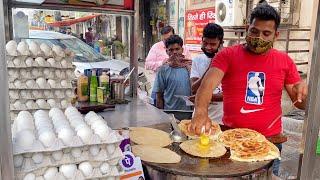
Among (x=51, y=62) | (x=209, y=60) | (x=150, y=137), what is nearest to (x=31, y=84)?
(x=51, y=62)

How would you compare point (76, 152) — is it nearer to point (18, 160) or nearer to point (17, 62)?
point (18, 160)

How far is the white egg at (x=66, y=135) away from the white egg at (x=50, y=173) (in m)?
0.09

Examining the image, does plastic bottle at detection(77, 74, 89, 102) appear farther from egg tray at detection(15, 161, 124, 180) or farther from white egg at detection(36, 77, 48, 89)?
egg tray at detection(15, 161, 124, 180)

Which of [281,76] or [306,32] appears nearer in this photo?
[281,76]

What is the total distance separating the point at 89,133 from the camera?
3.26 ft

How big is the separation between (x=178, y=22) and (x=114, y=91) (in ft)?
20.5

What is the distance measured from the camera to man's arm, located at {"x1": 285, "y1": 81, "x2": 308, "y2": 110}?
1.85 meters

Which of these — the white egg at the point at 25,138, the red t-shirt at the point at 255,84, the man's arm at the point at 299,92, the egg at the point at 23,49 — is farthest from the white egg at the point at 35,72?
the man's arm at the point at 299,92

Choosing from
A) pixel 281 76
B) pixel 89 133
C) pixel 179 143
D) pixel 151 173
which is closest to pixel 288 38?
pixel 281 76

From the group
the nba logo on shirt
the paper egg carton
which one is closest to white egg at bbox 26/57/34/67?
the paper egg carton

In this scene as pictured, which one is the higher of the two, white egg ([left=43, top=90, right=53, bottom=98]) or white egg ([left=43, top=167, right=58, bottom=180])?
white egg ([left=43, top=90, right=53, bottom=98])

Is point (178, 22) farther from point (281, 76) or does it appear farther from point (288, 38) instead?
point (281, 76)

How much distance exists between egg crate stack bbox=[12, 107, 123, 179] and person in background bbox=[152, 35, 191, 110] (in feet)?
6.67

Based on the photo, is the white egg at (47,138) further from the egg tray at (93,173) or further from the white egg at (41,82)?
the white egg at (41,82)
